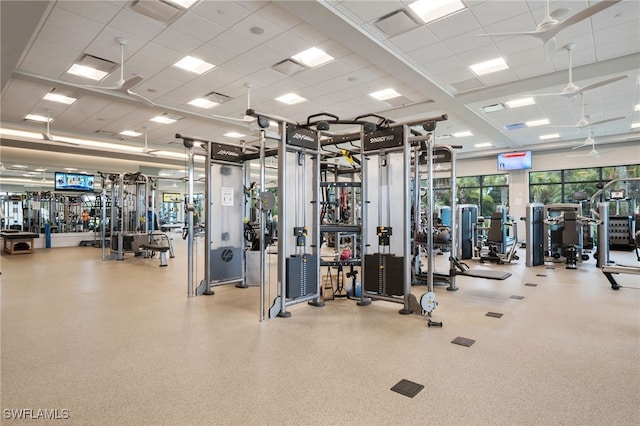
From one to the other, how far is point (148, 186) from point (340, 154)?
22.7ft

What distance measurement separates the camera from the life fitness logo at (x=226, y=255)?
5723 millimetres

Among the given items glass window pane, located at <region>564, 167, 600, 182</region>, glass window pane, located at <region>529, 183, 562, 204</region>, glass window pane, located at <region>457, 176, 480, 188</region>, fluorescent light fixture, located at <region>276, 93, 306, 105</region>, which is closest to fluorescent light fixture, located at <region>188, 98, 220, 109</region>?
fluorescent light fixture, located at <region>276, 93, 306, 105</region>

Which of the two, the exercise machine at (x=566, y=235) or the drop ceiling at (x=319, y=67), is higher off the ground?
the drop ceiling at (x=319, y=67)

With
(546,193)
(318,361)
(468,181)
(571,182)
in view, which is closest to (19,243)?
(318,361)

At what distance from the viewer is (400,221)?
4551mm

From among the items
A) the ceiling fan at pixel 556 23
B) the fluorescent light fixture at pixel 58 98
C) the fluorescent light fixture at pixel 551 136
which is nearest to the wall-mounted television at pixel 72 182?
the fluorescent light fixture at pixel 58 98

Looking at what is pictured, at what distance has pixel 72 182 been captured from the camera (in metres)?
14.5

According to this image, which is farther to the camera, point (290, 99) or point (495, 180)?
point (495, 180)

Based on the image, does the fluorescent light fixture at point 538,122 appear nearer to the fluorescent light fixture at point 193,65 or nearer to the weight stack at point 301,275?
the fluorescent light fixture at point 193,65

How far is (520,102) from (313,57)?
567 centimetres

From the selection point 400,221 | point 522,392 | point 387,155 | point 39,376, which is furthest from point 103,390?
point 387,155

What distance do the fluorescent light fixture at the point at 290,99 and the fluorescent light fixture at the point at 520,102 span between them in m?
5.14

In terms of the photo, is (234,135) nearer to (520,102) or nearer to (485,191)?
(520,102)

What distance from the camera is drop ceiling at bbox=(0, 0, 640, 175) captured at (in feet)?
16.3
